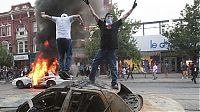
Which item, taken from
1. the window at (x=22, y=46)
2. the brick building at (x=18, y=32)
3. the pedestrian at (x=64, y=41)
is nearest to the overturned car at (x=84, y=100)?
the pedestrian at (x=64, y=41)

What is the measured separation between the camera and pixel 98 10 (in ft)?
39.2

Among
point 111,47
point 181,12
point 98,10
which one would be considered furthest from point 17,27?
point 111,47

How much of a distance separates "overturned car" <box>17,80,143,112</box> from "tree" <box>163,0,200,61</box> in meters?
23.9

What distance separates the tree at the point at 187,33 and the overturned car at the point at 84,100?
78.5ft

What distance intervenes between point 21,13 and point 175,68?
21952 mm

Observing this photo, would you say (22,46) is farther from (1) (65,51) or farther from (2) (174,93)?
(1) (65,51)

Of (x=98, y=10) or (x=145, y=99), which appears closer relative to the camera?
(x=145, y=99)

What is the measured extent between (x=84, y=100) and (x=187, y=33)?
2508cm

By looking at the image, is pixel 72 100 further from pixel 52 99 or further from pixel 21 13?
pixel 21 13

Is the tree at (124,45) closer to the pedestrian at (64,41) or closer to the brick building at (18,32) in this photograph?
the brick building at (18,32)

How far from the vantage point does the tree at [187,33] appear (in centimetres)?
2827

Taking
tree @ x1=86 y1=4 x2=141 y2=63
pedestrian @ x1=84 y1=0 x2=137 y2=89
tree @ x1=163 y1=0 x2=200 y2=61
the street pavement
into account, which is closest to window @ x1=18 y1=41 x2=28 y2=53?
tree @ x1=86 y1=4 x2=141 y2=63

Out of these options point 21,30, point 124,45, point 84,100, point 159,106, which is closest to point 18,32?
point 21,30

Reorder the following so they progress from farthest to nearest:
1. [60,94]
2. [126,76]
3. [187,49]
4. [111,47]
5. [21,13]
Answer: [21,13] < [126,76] < [187,49] < [111,47] < [60,94]
